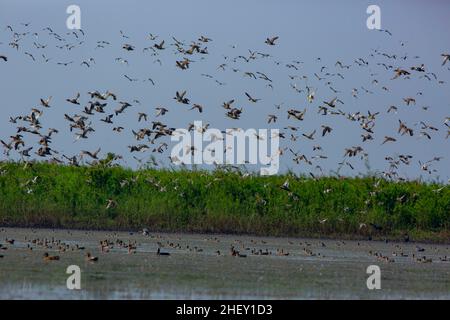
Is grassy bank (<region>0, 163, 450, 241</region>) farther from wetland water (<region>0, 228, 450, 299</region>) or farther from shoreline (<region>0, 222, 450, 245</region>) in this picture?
wetland water (<region>0, 228, 450, 299</region>)

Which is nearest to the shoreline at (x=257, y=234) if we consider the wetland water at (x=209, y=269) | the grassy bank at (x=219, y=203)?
the grassy bank at (x=219, y=203)

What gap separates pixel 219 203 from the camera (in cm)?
4044

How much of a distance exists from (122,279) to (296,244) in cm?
1189

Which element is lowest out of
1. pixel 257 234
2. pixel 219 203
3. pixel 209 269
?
pixel 209 269

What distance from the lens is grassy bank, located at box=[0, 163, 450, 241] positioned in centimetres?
3966

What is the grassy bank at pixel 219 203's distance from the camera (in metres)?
39.7

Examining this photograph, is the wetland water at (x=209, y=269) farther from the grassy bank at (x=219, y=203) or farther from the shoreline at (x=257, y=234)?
the grassy bank at (x=219, y=203)

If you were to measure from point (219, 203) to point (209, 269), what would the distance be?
43.3 feet

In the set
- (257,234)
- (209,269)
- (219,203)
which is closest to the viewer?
(209,269)

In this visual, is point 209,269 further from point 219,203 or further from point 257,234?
point 219,203

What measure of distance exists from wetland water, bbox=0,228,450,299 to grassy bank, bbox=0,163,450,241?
270 cm

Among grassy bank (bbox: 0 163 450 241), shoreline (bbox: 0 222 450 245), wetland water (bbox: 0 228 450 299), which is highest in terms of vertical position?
grassy bank (bbox: 0 163 450 241)

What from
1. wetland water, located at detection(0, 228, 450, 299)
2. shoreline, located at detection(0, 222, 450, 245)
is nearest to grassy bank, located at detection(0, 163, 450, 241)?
shoreline, located at detection(0, 222, 450, 245)

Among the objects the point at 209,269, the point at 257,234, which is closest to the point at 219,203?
the point at 257,234
